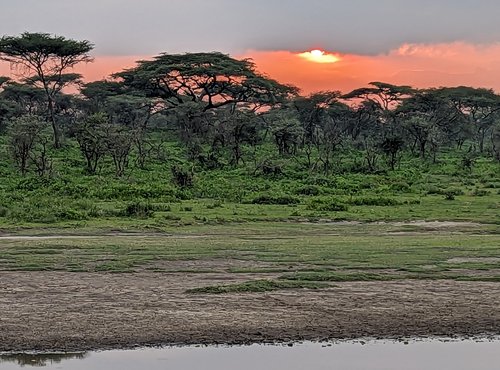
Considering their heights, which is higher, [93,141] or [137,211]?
[93,141]

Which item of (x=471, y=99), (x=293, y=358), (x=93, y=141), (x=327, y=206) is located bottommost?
(x=327, y=206)

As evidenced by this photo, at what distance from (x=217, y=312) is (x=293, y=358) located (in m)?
2.18

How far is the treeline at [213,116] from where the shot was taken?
41.2m

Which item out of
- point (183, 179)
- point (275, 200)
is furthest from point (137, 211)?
point (183, 179)

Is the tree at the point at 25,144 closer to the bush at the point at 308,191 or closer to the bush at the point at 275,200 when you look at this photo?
the bush at the point at 275,200

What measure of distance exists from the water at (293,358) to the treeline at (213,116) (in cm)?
2468

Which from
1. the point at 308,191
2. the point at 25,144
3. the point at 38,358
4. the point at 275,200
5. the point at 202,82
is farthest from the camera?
the point at 202,82

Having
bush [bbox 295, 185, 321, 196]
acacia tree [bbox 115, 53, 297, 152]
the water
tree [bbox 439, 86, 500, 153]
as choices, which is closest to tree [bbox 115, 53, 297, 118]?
acacia tree [bbox 115, 53, 297, 152]

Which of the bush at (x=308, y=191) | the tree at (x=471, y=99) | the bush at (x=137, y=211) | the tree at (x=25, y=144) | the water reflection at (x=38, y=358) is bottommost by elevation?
the bush at (x=308, y=191)

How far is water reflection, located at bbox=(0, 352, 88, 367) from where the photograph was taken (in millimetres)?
9727

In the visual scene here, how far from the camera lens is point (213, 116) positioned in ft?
190

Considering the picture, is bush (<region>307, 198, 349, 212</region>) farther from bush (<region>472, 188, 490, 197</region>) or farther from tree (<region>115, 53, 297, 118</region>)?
tree (<region>115, 53, 297, 118</region>)

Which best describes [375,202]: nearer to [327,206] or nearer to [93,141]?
[327,206]

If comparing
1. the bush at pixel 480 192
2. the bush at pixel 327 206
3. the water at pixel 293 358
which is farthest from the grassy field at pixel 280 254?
the bush at pixel 480 192
